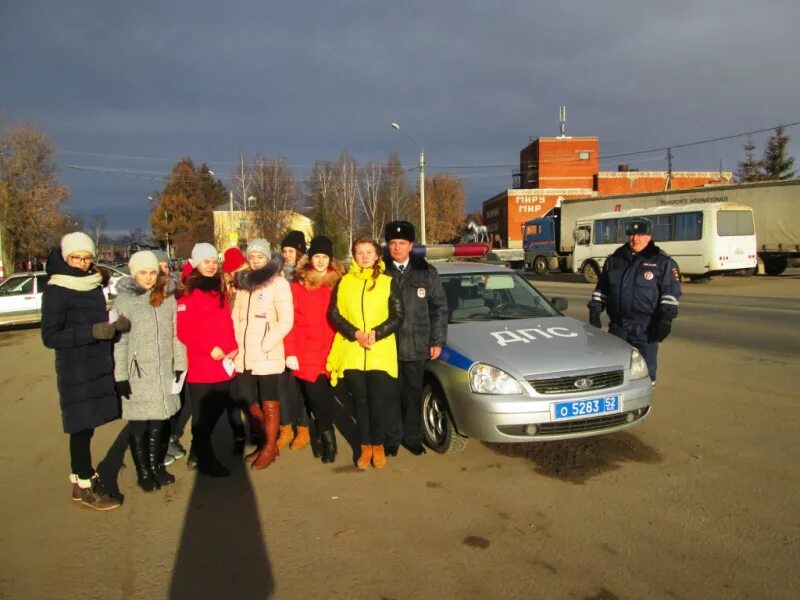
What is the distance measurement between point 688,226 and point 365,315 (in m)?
20.9


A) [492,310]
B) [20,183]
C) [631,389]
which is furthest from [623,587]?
[20,183]

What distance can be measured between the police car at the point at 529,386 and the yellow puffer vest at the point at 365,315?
525 mm

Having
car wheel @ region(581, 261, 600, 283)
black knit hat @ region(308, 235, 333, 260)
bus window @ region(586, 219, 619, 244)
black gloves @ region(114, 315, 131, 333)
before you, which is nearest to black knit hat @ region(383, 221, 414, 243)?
black knit hat @ region(308, 235, 333, 260)

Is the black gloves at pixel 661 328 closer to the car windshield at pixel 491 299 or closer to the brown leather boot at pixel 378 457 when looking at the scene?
the car windshield at pixel 491 299

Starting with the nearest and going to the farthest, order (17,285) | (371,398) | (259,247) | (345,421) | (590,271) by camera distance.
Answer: (371,398) < (259,247) < (345,421) < (17,285) < (590,271)

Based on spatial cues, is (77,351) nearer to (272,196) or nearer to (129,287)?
(129,287)

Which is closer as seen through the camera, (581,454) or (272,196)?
(581,454)

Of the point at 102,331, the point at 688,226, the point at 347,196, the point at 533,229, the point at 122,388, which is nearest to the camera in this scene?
the point at 102,331

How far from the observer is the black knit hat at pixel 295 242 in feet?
18.6

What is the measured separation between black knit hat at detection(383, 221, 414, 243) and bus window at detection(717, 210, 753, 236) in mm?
20111

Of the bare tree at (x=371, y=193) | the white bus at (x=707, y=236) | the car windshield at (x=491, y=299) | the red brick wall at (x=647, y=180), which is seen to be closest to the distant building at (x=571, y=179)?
the red brick wall at (x=647, y=180)

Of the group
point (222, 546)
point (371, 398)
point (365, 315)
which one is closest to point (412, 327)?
point (365, 315)

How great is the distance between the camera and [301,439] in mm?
5188

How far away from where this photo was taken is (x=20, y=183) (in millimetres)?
34906
